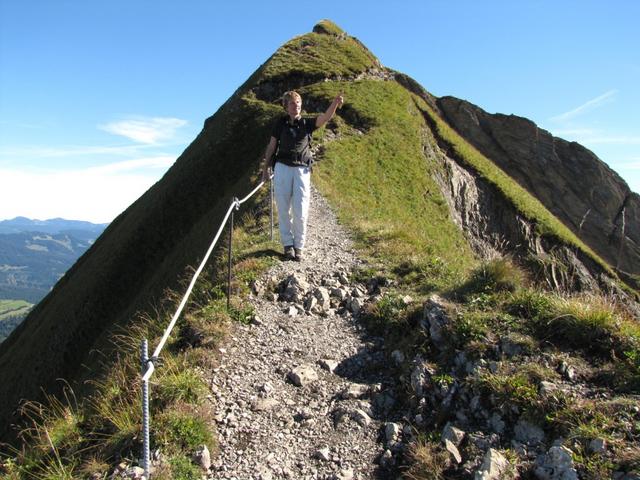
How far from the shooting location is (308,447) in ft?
21.3

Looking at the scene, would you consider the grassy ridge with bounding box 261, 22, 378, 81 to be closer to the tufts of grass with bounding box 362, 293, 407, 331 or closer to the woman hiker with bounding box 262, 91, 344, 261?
the woman hiker with bounding box 262, 91, 344, 261

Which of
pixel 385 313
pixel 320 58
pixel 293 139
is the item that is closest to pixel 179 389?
pixel 385 313

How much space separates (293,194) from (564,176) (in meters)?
55.5

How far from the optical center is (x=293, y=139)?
11602 mm

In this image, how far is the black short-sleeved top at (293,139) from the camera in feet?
38.1

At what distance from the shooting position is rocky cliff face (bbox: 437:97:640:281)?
2202 inches

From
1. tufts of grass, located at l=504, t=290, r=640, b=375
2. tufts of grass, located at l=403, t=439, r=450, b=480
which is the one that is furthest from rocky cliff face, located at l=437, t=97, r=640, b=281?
tufts of grass, located at l=403, t=439, r=450, b=480

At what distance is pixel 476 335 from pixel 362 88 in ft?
124

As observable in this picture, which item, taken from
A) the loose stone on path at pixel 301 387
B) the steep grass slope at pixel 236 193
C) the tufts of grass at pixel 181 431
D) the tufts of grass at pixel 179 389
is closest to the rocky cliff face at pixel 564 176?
the steep grass slope at pixel 236 193

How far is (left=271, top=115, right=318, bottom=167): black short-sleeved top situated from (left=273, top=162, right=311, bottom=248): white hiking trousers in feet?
0.67

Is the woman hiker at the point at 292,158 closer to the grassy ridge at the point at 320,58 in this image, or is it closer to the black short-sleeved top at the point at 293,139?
the black short-sleeved top at the point at 293,139

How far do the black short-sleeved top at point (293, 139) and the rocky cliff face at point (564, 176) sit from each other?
51.4 m

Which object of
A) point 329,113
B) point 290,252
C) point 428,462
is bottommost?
point 428,462

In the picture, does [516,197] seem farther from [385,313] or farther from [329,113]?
[385,313]
